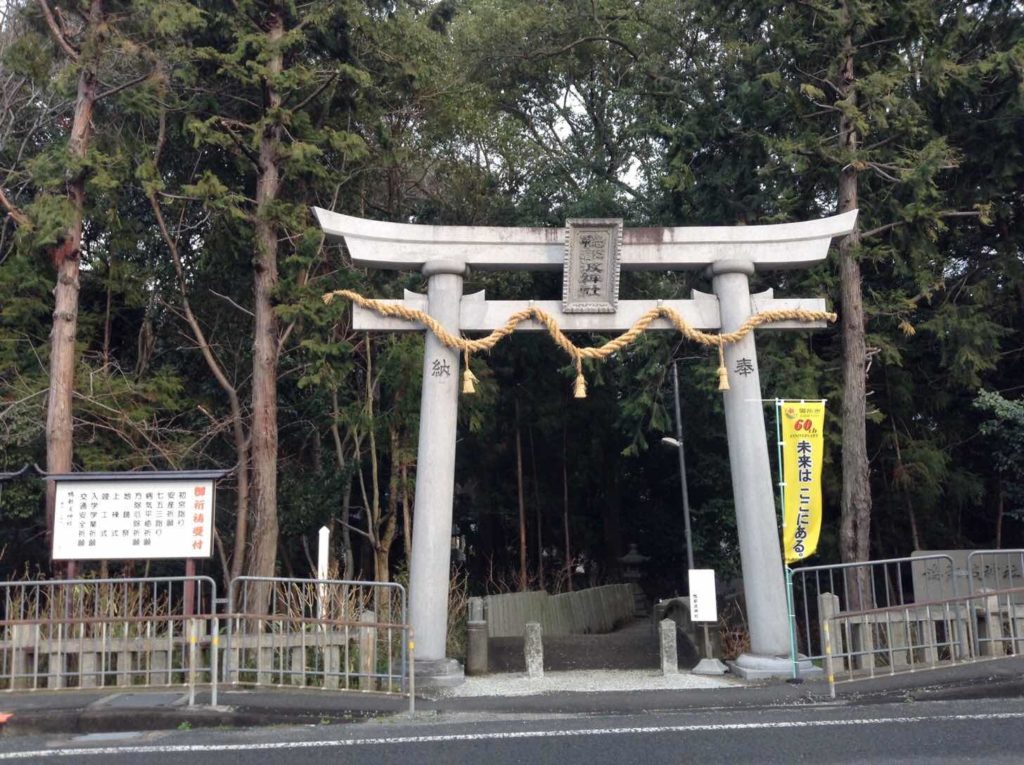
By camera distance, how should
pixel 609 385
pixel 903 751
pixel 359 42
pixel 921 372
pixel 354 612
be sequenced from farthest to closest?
1. pixel 609 385
2. pixel 921 372
3. pixel 359 42
4. pixel 354 612
5. pixel 903 751

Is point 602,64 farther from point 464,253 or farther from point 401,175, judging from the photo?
point 464,253

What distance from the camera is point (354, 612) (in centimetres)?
1158

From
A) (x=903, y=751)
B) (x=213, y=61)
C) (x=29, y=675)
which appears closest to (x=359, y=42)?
(x=213, y=61)

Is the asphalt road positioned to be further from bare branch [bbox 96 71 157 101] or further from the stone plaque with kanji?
bare branch [bbox 96 71 157 101]

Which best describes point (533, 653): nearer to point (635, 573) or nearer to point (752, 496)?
point (752, 496)

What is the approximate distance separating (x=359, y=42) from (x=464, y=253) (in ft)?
21.9

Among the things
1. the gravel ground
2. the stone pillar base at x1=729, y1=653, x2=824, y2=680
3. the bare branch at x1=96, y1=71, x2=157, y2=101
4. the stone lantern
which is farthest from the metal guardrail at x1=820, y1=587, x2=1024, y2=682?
the stone lantern

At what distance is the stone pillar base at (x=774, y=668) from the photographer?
10311 mm

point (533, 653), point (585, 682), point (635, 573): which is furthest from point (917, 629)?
point (635, 573)

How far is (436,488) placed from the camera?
10.8m

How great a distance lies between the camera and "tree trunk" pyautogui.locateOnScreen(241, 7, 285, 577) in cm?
1401

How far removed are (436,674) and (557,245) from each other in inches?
206

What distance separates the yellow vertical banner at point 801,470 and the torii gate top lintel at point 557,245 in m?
1.99

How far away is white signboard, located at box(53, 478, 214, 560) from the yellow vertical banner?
6564mm
